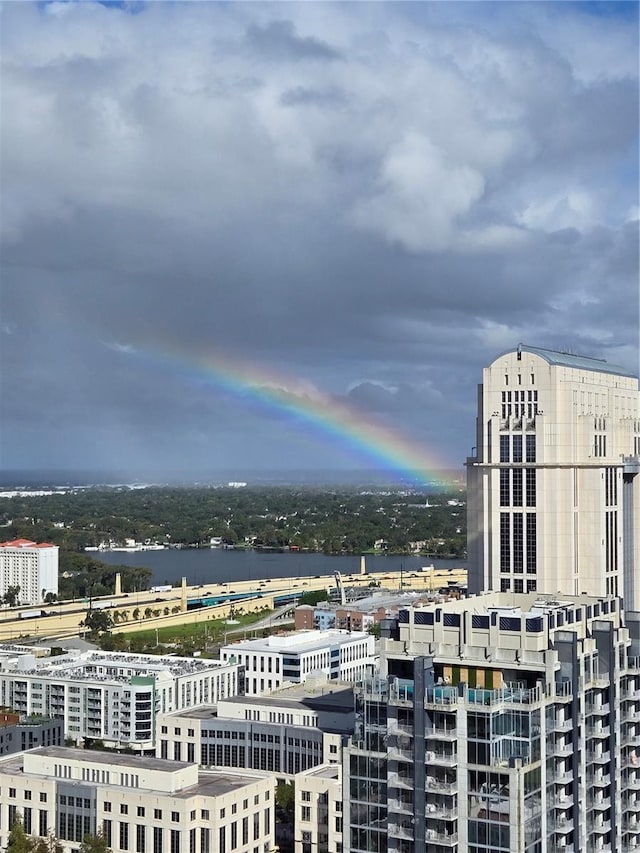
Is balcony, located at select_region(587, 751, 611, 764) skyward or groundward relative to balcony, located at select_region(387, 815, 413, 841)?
skyward

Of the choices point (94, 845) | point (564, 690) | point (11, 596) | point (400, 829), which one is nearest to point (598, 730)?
point (564, 690)

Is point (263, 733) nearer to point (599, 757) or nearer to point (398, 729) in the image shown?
point (599, 757)

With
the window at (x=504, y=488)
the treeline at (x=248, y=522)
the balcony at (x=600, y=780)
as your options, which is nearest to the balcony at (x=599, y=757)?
the balcony at (x=600, y=780)

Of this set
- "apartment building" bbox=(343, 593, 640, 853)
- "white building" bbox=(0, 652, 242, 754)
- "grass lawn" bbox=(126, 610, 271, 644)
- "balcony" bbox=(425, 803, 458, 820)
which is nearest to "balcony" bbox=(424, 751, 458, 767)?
"apartment building" bbox=(343, 593, 640, 853)

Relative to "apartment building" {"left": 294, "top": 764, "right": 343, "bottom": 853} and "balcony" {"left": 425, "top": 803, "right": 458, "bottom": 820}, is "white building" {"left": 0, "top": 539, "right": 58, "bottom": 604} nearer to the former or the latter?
"apartment building" {"left": 294, "top": 764, "right": 343, "bottom": 853}

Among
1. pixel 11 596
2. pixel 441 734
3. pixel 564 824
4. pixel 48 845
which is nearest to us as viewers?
pixel 441 734

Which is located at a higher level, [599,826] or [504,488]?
[504,488]
